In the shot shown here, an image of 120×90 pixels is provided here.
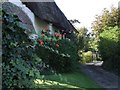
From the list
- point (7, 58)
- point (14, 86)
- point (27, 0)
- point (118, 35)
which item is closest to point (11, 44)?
point (7, 58)

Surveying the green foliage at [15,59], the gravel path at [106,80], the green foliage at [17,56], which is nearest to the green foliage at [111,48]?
the gravel path at [106,80]

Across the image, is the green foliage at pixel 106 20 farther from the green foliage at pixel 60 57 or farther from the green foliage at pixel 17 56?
the green foliage at pixel 17 56

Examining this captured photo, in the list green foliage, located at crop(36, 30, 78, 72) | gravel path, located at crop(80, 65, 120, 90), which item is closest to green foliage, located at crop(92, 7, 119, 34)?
gravel path, located at crop(80, 65, 120, 90)

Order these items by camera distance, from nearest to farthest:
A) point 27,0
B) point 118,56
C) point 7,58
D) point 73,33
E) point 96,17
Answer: point 7,58 < point 27,0 < point 118,56 < point 73,33 < point 96,17

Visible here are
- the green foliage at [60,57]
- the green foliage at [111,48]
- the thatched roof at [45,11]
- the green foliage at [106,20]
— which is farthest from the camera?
the green foliage at [106,20]

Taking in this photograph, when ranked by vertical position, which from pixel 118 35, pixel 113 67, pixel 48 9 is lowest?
pixel 113 67

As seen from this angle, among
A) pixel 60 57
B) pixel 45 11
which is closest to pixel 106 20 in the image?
pixel 45 11

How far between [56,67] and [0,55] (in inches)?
461

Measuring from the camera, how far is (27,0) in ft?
62.4

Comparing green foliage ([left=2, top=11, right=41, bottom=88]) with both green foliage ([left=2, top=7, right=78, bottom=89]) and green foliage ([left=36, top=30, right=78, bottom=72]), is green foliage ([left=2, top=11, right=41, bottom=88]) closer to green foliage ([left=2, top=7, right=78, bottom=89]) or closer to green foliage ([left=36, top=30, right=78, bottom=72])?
green foliage ([left=2, top=7, right=78, bottom=89])

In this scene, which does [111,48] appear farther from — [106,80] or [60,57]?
[60,57]

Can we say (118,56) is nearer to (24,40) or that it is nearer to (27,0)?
(27,0)

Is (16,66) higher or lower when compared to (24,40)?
lower

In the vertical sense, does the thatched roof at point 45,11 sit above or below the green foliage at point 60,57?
above
